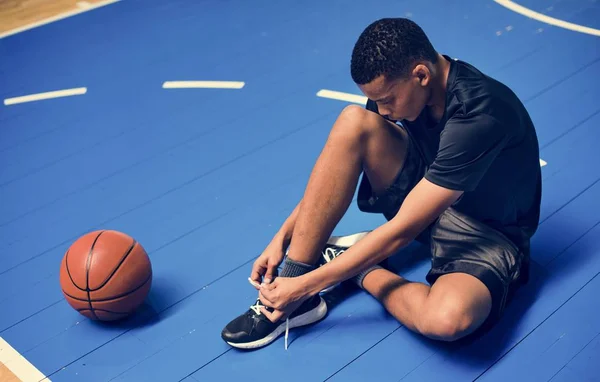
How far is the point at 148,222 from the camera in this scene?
129 inches

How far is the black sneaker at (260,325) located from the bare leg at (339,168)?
0.19m

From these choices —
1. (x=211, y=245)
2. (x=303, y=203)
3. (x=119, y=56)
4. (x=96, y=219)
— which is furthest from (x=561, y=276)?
(x=119, y=56)

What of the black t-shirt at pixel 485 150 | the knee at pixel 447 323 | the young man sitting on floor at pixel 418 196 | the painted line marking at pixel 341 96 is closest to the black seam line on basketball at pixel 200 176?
the painted line marking at pixel 341 96

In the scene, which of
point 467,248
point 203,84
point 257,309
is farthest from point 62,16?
point 467,248

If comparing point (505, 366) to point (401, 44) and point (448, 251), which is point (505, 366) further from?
point (401, 44)

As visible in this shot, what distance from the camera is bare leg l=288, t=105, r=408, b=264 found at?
2457mm

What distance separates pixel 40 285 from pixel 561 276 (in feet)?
6.85

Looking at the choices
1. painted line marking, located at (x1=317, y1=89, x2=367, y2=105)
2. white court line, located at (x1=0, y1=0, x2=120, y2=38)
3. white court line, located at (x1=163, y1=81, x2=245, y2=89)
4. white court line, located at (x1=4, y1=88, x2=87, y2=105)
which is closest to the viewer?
painted line marking, located at (x1=317, y1=89, x2=367, y2=105)

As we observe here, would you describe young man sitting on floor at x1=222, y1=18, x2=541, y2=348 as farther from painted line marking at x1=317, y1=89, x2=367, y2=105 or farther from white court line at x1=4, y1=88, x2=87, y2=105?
white court line at x1=4, y1=88, x2=87, y2=105

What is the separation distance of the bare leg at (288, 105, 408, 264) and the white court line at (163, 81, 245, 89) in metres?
1.97

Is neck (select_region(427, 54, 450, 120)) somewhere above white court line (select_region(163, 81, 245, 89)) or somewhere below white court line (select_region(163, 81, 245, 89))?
above

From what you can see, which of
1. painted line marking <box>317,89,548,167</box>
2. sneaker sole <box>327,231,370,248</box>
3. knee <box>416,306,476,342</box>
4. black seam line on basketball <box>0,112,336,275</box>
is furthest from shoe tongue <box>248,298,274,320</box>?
painted line marking <box>317,89,548,167</box>

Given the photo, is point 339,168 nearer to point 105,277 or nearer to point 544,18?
point 105,277

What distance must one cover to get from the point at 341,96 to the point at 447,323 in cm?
204
